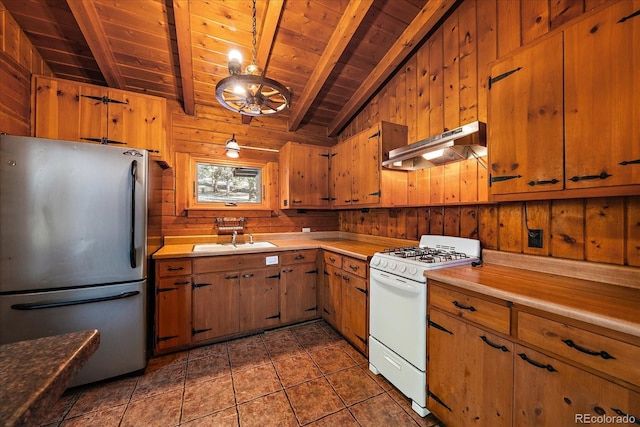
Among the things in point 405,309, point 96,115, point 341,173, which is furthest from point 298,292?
point 96,115

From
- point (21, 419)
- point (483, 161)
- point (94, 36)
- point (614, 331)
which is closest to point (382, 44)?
point (483, 161)

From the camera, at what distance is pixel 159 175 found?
9.37ft

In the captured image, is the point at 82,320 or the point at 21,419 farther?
the point at 82,320

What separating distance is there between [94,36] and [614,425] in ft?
13.1

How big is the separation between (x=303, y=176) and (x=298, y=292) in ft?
4.95

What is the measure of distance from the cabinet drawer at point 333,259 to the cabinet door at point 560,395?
164cm

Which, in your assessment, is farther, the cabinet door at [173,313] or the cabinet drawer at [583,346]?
the cabinet door at [173,313]

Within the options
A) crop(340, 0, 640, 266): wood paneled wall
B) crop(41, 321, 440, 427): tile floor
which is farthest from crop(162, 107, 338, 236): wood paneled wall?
crop(41, 321, 440, 427): tile floor

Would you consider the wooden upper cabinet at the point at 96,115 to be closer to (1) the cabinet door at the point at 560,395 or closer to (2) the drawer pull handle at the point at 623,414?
(1) the cabinet door at the point at 560,395

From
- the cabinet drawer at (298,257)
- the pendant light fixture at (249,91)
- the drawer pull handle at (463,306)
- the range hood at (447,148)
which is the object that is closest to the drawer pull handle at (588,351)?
the drawer pull handle at (463,306)

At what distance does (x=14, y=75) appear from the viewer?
1963 millimetres

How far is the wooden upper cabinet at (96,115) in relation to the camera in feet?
7.02

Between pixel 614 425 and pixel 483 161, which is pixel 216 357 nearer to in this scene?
pixel 614 425

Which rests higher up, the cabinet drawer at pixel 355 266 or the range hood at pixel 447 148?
the range hood at pixel 447 148
